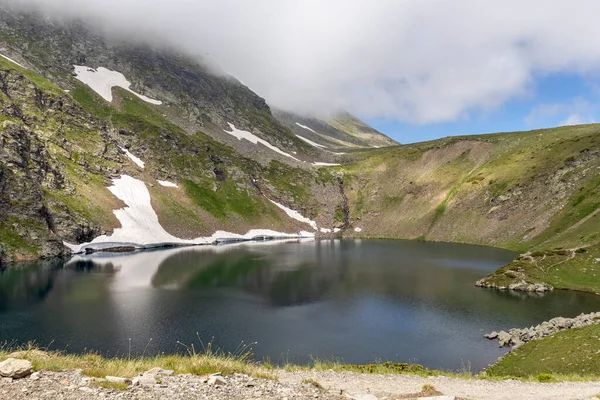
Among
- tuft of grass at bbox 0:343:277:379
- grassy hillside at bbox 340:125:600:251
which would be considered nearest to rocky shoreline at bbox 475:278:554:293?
grassy hillside at bbox 340:125:600:251

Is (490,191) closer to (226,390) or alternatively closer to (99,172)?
(99,172)

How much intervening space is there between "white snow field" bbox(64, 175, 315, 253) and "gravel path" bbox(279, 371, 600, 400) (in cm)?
10596

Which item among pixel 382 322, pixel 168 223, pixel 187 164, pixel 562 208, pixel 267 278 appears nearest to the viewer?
pixel 382 322

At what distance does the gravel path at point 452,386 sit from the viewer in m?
19.3

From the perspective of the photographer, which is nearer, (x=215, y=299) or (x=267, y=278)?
(x=215, y=299)

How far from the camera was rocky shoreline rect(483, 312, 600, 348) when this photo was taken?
42000mm

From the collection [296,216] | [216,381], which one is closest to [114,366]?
[216,381]

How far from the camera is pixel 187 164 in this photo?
541ft

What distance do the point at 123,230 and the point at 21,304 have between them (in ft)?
215

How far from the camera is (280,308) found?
182ft

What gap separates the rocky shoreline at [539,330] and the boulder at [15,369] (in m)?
43.6

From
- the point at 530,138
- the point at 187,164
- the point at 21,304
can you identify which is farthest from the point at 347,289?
the point at 530,138

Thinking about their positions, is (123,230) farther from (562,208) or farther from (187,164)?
(562,208)

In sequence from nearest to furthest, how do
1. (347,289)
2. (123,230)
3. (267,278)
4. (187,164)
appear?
(347,289) < (267,278) < (123,230) < (187,164)
